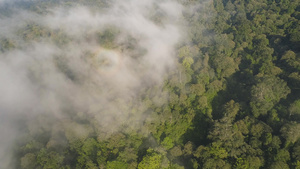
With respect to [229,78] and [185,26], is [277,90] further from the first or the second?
[185,26]

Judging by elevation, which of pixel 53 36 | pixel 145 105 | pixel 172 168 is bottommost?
pixel 172 168

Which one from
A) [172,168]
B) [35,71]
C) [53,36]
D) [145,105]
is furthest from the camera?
[53,36]

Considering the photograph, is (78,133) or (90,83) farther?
(90,83)

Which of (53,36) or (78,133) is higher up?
(53,36)

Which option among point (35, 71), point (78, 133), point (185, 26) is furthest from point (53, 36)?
point (78, 133)

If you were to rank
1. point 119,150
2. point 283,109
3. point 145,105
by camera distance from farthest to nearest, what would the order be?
point 145,105
point 283,109
point 119,150

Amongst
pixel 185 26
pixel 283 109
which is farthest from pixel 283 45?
pixel 185 26
